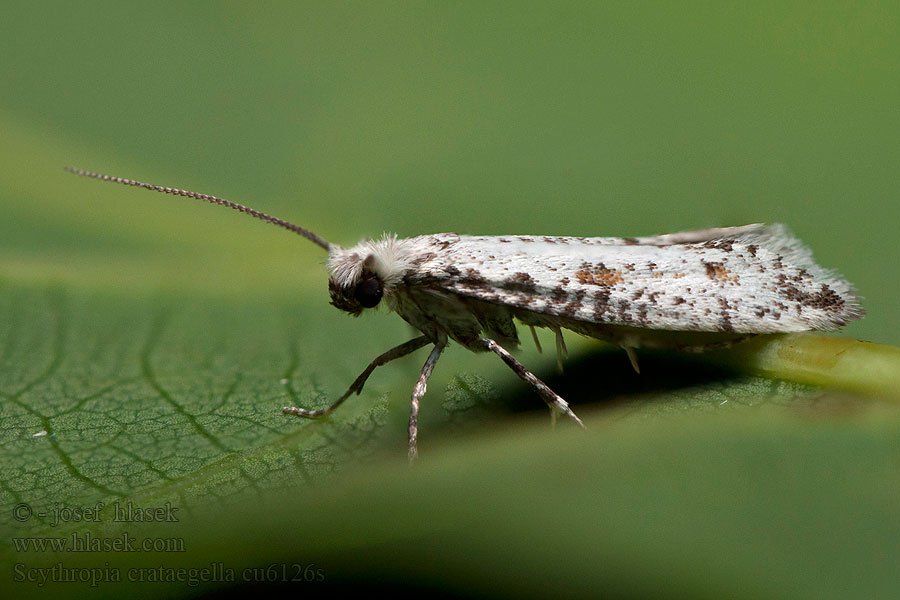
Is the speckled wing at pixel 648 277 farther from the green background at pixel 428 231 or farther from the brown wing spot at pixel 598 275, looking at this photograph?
the green background at pixel 428 231

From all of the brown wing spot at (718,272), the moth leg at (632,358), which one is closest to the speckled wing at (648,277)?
the brown wing spot at (718,272)

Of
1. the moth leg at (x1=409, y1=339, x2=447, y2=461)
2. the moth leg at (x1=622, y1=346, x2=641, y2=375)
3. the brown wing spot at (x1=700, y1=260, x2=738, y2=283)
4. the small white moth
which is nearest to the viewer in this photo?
the moth leg at (x1=409, y1=339, x2=447, y2=461)

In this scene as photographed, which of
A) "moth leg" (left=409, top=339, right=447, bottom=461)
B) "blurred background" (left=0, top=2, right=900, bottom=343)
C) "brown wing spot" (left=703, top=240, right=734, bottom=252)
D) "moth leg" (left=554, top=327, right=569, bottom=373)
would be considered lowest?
"moth leg" (left=409, top=339, right=447, bottom=461)

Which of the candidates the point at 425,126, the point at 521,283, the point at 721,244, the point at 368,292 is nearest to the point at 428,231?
the point at 425,126

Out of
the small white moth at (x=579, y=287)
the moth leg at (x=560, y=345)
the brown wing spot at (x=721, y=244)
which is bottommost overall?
the moth leg at (x=560, y=345)

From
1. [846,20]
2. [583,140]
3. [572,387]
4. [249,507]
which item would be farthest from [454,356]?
[846,20]

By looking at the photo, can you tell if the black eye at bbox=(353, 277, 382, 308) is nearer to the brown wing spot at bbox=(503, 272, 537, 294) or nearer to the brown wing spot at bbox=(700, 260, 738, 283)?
the brown wing spot at bbox=(503, 272, 537, 294)

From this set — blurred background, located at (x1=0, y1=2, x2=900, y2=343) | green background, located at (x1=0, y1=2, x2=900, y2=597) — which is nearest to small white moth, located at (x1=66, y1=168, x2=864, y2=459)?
green background, located at (x1=0, y1=2, x2=900, y2=597)

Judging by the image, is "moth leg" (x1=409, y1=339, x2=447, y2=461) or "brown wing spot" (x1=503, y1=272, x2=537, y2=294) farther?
"brown wing spot" (x1=503, y1=272, x2=537, y2=294)
